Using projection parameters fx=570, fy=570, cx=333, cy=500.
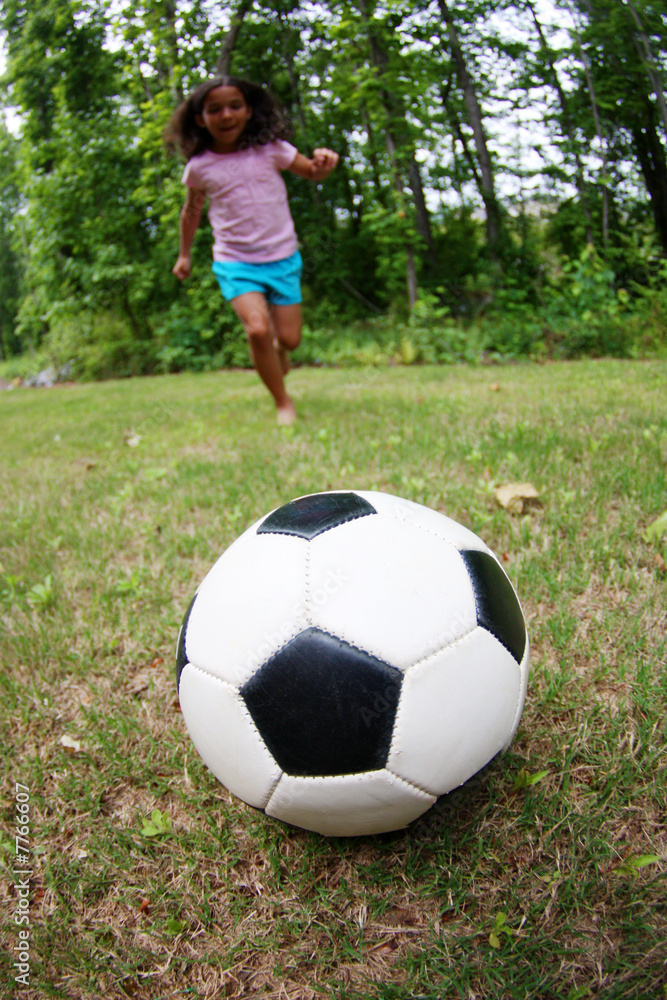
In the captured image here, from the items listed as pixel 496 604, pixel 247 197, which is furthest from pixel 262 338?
pixel 496 604

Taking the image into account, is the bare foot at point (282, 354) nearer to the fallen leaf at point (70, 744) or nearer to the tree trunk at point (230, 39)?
the fallen leaf at point (70, 744)

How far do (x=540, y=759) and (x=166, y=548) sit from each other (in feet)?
5.79

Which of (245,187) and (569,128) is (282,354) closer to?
(245,187)

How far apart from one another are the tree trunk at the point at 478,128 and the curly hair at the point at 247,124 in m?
7.48

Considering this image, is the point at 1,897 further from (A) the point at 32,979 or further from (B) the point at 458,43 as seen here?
(B) the point at 458,43

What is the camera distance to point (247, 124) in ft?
13.4

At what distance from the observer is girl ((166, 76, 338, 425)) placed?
3.90m

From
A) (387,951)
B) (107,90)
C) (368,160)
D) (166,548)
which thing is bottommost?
(387,951)

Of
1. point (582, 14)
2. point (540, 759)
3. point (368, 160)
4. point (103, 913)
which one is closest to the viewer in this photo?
point (103, 913)

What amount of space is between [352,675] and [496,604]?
382 millimetres

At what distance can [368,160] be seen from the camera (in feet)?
44.2

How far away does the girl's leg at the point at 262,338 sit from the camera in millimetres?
4117

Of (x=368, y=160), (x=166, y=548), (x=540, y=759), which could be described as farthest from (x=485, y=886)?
(x=368, y=160)

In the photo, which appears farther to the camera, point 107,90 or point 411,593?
point 107,90
